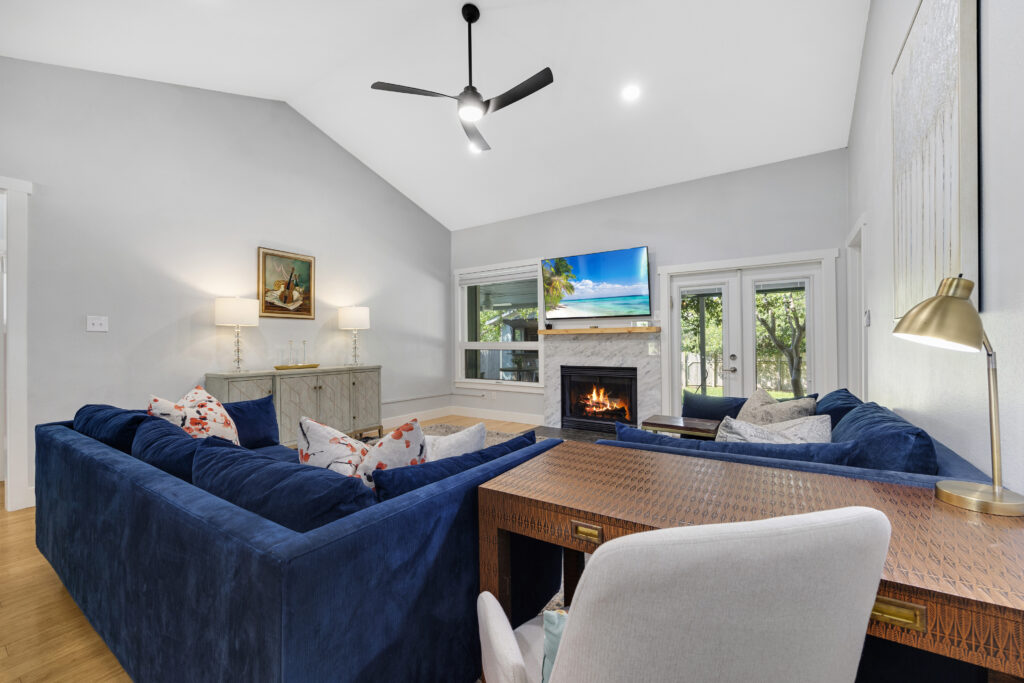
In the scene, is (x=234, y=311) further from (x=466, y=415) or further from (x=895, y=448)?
(x=895, y=448)

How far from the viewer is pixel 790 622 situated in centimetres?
53

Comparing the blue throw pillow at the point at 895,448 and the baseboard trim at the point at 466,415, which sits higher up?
the blue throw pillow at the point at 895,448

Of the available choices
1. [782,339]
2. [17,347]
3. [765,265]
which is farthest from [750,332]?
[17,347]

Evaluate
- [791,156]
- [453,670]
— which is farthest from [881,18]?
[453,670]

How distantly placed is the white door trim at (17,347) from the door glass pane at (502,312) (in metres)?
4.31

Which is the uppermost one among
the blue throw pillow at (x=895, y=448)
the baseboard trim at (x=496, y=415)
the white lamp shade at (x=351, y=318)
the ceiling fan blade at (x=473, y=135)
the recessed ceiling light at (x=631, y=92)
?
the recessed ceiling light at (x=631, y=92)

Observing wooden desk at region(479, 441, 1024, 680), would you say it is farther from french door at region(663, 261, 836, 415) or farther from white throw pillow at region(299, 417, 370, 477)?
french door at region(663, 261, 836, 415)

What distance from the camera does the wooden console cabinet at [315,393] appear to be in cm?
377

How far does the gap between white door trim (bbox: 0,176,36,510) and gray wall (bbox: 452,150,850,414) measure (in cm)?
431

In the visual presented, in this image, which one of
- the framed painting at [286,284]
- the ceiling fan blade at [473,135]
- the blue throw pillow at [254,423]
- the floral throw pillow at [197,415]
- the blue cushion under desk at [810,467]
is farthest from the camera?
the framed painting at [286,284]

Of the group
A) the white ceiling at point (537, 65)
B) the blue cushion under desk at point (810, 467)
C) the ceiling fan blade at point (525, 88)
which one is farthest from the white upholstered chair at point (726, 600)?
the white ceiling at point (537, 65)

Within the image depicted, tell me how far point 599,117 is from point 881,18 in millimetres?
1980

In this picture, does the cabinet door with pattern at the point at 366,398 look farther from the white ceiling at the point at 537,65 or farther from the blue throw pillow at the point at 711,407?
the blue throw pillow at the point at 711,407

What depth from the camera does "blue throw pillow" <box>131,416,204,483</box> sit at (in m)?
1.36
